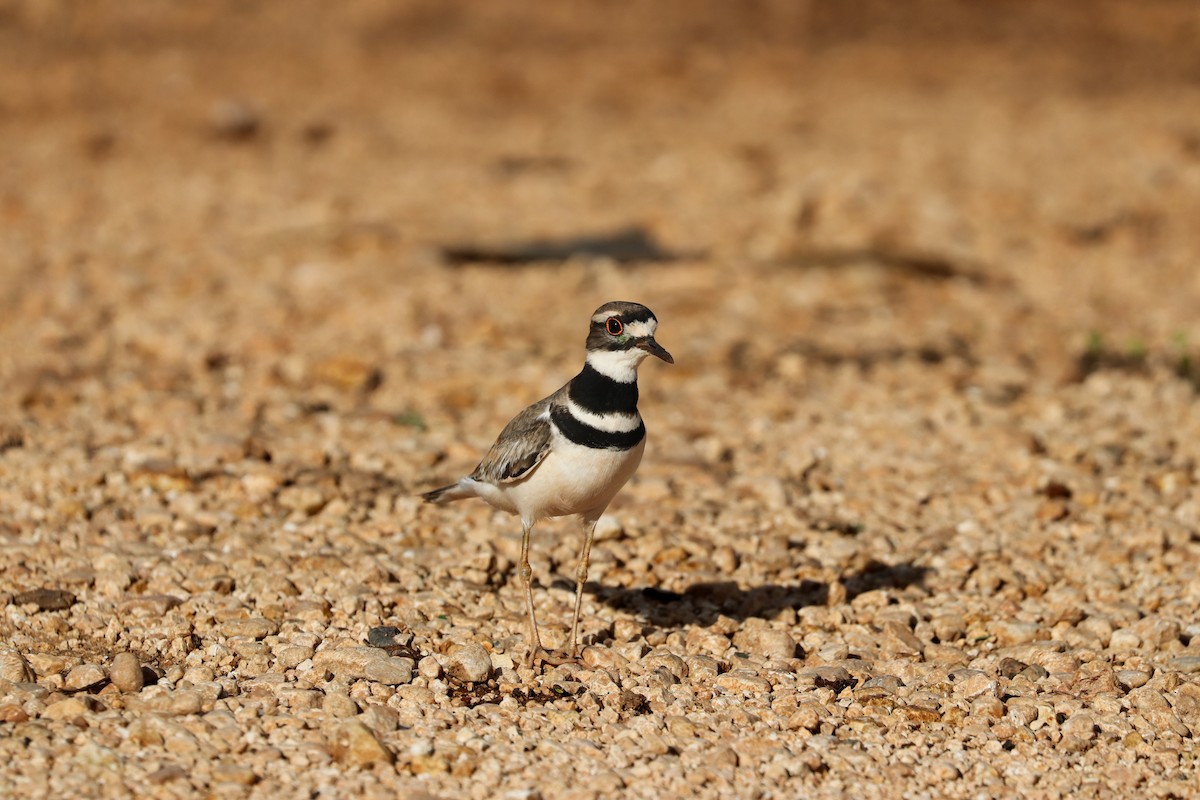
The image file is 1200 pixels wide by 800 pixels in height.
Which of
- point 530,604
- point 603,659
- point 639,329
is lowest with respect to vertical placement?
point 603,659

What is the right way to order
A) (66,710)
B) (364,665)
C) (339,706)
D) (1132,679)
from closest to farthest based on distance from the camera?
(66,710), (339,706), (364,665), (1132,679)

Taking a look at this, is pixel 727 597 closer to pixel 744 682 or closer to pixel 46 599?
pixel 744 682

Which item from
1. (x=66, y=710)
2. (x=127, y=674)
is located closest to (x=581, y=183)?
(x=127, y=674)

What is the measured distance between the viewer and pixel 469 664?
15.7ft

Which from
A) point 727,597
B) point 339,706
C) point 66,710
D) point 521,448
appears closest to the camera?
point 66,710

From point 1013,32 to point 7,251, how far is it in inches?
422

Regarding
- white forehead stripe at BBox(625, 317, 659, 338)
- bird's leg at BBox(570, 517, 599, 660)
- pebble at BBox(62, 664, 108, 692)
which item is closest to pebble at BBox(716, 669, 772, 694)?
bird's leg at BBox(570, 517, 599, 660)

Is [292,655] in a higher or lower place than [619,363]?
lower

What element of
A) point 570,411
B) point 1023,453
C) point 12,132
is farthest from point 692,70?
point 570,411

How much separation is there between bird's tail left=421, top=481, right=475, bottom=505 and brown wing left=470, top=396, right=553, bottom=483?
0.14m

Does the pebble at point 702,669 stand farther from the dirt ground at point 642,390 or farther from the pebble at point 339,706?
the pebble at point 339,706

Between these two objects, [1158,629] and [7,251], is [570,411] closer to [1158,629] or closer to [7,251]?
[1158,629]

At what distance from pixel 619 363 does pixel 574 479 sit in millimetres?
434

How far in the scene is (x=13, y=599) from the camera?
5.08 m
